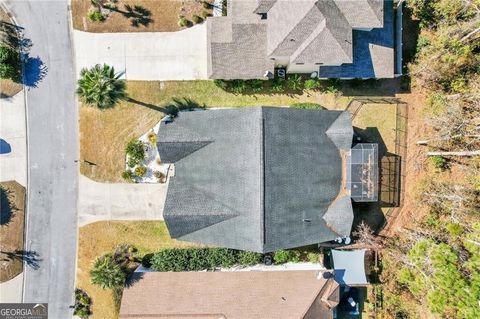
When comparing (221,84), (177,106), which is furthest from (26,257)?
(221,84)

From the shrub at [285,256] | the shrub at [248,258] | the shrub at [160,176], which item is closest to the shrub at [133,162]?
the shrub at [160,176]

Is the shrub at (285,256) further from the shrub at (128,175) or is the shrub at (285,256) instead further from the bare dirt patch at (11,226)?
the bare dirt patch at (11,226)

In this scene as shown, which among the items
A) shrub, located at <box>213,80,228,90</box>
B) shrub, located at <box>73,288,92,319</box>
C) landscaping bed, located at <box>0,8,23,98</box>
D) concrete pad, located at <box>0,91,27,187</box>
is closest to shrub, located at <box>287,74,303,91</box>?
shrub, located at <box>213,80,228,90</box>

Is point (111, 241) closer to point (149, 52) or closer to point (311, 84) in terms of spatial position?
point (149, 52)

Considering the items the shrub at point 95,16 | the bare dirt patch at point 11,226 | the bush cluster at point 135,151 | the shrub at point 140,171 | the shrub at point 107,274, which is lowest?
the shrub at point 107,274

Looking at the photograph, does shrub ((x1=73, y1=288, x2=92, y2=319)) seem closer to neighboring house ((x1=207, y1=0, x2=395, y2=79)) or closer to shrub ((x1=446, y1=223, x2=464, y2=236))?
neighboring house ((x1=207, y1=0, x2=395, y2=79))
